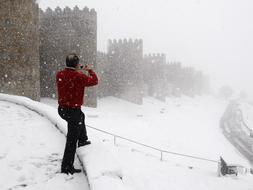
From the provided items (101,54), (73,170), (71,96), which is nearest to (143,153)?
(73,170)

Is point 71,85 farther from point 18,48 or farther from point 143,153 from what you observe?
point 18,48

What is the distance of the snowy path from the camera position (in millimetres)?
4211

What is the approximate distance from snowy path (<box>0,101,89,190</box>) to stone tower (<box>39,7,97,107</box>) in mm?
13414

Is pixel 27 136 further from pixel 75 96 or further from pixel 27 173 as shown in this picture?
pixel 75 96

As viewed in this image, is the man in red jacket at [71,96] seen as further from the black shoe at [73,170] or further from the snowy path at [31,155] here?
the snowy path at [31,155]

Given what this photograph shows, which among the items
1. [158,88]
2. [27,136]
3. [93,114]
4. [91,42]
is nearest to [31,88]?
[93,114]

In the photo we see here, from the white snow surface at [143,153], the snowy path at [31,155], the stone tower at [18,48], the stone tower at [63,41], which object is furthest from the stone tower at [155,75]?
the snowy path at [31,155]

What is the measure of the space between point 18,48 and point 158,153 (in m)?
8.20

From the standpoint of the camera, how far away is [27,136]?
6.16 meters

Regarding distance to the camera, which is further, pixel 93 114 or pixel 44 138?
pixel 93 114

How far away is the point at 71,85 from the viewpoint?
443 centimetres

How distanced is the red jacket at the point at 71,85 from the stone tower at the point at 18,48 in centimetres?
1025

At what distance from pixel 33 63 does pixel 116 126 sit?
19.5 ft

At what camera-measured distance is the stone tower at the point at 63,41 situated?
20984mm
